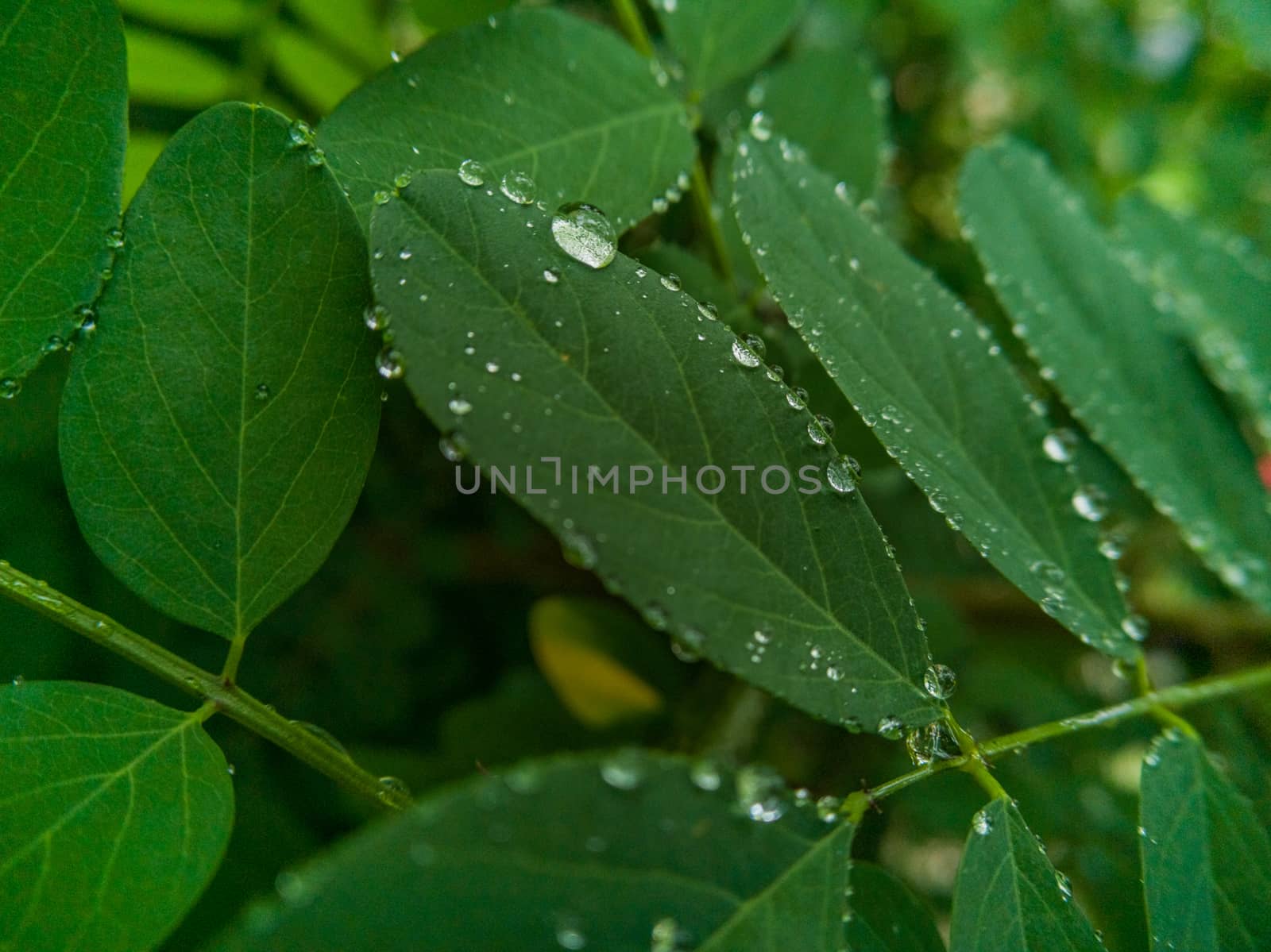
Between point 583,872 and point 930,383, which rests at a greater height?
point 930,383

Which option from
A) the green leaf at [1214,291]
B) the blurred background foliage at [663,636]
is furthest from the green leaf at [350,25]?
the green leaf at [1214,291]

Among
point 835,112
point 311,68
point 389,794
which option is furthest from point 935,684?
point 311,68

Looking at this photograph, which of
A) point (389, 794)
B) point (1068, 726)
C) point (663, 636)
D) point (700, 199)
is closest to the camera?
point (389, 794)

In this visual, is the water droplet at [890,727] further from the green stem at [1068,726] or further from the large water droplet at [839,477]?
the large water droplet at [839,477]

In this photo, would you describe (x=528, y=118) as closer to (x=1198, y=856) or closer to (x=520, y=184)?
(x=520, y=184)

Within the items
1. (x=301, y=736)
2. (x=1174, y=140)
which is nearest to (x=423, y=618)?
(x=301, y=736)

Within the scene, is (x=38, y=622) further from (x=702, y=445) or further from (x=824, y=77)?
(x=824, y=77)

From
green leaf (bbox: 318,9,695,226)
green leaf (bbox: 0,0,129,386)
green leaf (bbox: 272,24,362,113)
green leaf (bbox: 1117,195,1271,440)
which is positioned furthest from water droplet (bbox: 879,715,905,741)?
green leaf (bbox: 272,24,362,113)
